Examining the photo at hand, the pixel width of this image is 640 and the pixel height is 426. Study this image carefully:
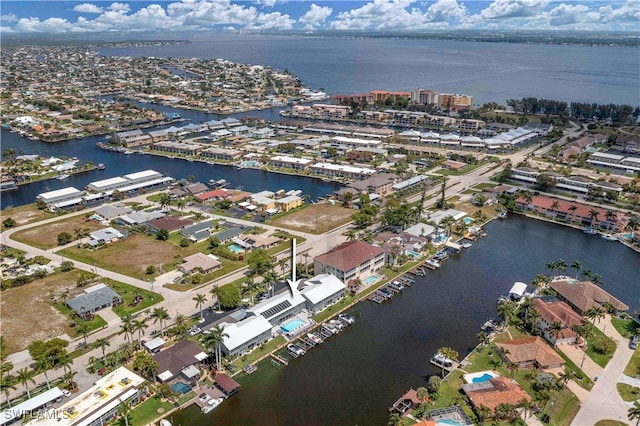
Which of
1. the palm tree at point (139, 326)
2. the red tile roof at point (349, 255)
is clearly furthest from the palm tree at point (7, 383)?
the red tile roof at point (349, 255)

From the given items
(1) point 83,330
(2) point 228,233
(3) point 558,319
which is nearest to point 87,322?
(1) point 83,330

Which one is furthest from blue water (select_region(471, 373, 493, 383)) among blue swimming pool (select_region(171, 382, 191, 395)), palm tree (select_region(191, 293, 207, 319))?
palm tree (select_region(191, 293, 207, 319))

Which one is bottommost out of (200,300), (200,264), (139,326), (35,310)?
(35,310)

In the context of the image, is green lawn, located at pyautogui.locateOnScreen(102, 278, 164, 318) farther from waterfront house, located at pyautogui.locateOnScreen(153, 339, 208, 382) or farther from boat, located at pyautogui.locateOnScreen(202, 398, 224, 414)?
boat, located at pyautogui.locateOnScreen(202, 398, 224, 414)

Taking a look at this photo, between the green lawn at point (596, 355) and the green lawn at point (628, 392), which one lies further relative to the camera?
the green lawn at point (596, 355)

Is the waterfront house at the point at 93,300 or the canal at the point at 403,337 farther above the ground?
the waterfront house at the point at 93,300

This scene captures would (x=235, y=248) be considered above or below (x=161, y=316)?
below

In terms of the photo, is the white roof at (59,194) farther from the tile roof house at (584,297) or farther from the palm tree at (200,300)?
the tile roof house at (584,297)

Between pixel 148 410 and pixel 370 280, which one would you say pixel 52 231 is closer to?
pixel 148 410
